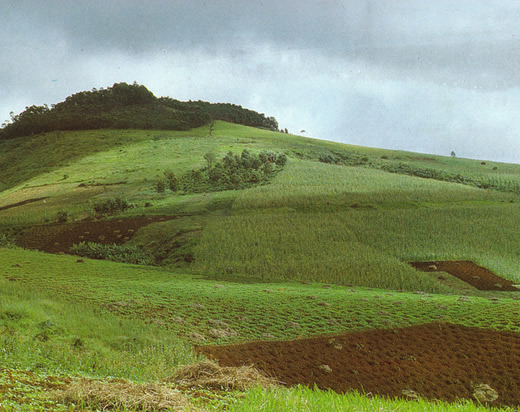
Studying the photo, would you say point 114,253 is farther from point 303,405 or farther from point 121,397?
point 303,405

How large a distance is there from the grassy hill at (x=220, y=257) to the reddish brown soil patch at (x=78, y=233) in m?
0.45

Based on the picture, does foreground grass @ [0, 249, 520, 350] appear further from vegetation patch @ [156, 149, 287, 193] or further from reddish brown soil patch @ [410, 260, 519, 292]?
vegetation patch @ [156, 149, 287, 193]

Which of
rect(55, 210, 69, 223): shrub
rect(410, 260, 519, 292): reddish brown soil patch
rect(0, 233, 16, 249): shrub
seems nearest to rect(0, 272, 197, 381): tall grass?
rect(0, 233, 16, 249): shrub

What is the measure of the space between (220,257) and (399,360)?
1084 centimetres

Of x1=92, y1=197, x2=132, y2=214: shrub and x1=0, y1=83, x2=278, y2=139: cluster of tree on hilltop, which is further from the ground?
x1=0, y1=83, x2=278, y2=139: cluster of tree on hilltop

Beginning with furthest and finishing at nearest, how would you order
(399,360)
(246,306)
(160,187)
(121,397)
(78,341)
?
(160,187)
(246,306)
(399,360)
(78,341)
(121,397)

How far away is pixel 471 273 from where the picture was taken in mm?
19312

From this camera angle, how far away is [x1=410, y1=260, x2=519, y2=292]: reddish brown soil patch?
18.3m

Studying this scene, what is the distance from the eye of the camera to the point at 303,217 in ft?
80.0

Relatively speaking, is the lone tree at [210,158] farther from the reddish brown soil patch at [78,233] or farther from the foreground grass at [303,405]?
the foreground grass at [303,405]

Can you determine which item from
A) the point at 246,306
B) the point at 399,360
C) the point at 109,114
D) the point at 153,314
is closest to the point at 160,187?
the point at 109,114

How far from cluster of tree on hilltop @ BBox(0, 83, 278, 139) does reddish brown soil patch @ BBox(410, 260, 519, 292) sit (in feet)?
88.5

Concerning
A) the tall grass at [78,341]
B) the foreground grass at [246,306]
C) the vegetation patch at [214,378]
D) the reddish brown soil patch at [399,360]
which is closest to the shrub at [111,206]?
the foreground grass at [246,306]

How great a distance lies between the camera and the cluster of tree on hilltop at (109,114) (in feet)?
120
